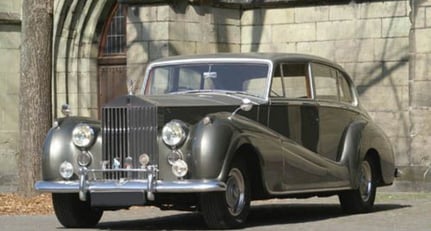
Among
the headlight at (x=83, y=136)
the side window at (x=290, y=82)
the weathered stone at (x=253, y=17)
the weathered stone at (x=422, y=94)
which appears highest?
the weathered stone at (x=253, y=17)

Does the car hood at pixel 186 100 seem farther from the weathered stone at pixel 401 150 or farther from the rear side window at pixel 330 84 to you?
the weathered stone at pixel 401 150

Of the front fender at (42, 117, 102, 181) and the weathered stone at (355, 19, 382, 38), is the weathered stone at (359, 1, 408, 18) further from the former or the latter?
the front fender at (42, 117, 102, 181)

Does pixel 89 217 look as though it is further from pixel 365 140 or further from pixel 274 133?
pixel 365 140

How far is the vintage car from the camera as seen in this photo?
10.5m

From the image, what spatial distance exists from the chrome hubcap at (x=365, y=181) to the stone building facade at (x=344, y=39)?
12.1 feet

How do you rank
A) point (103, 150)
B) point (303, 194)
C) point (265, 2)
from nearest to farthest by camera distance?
point (103, 150) → point (303, 194) → point (265, 2)

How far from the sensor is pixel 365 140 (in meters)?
13.2

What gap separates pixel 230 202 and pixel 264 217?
1.94 m

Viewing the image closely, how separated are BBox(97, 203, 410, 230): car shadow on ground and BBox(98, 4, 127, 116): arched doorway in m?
8.44

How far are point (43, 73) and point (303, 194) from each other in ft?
18.3

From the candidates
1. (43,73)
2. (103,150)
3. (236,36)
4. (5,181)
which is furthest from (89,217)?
(5,181)

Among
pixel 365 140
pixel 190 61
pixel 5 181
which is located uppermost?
pixel 190 61

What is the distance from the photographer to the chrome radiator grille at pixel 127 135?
1067 centimetres

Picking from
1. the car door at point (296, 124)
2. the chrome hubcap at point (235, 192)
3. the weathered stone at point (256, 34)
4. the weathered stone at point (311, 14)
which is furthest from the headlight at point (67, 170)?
the weathered stone at point (256, 34)
